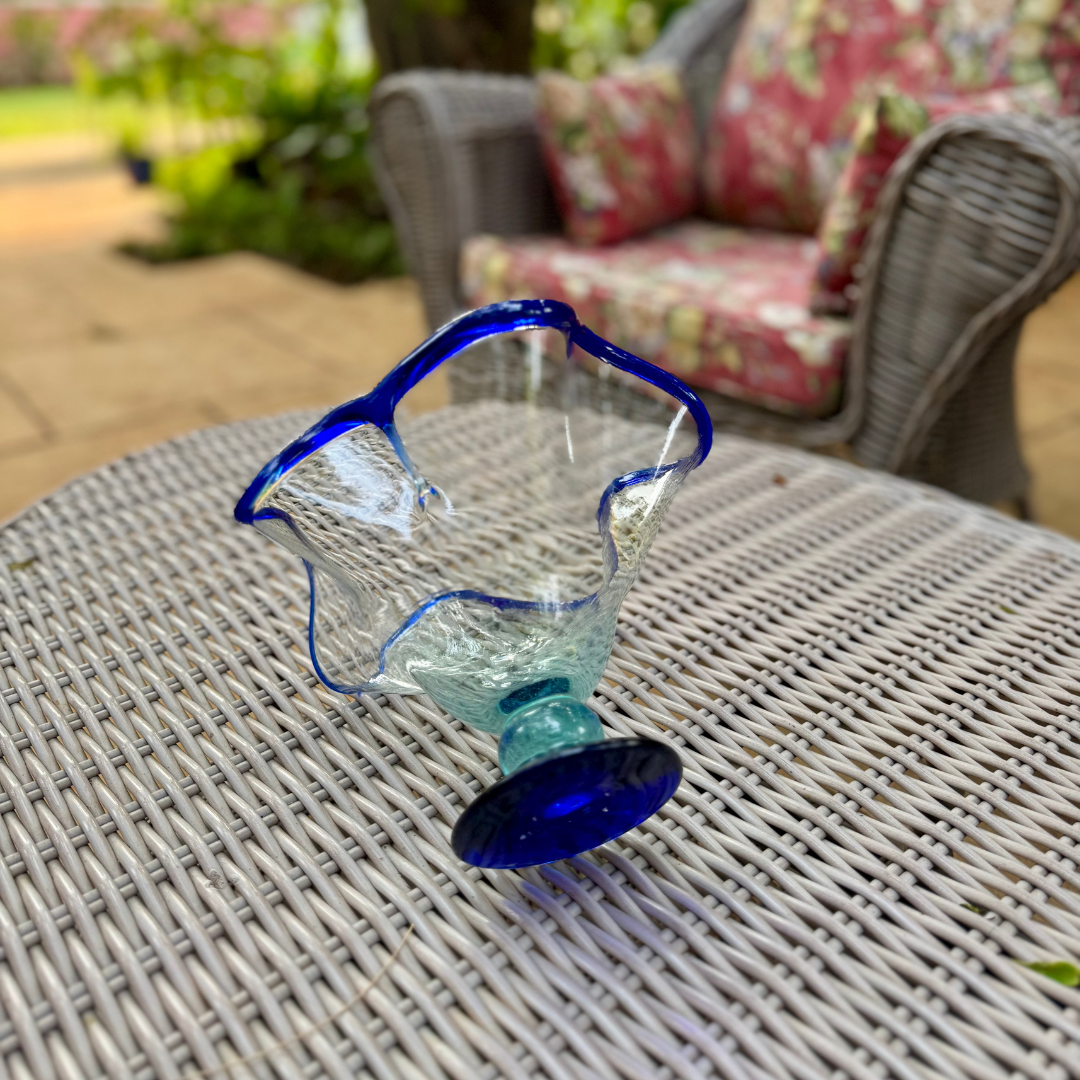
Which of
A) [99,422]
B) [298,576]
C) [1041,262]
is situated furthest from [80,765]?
[99,422]

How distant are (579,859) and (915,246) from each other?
100 cm

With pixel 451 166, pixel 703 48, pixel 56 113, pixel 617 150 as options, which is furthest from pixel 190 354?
pixel 56 113

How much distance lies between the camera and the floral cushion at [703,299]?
4.53ft

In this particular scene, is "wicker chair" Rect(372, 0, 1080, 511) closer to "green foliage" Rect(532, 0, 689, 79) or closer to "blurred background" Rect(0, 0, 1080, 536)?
"blurred background" Rect(0, 0, 1080, 536)

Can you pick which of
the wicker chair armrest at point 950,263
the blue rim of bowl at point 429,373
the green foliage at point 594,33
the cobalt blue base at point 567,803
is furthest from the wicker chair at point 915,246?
the green foliage at point 594,33

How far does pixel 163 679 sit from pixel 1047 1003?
54 cm

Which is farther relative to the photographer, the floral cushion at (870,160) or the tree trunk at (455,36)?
the tree trunk at (455,36)

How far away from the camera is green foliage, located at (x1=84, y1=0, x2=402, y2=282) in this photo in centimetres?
355

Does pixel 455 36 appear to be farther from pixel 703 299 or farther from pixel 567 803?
pixel 567 803

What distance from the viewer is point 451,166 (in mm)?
1701

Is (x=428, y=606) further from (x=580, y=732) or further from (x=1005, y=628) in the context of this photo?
(x=1005, y=628)

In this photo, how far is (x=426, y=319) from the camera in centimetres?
191

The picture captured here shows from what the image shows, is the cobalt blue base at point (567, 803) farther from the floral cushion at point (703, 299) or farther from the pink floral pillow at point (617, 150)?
the pink floral pillow at point (617, 150)

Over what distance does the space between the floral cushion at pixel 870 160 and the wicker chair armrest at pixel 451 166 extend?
2.17 ft
